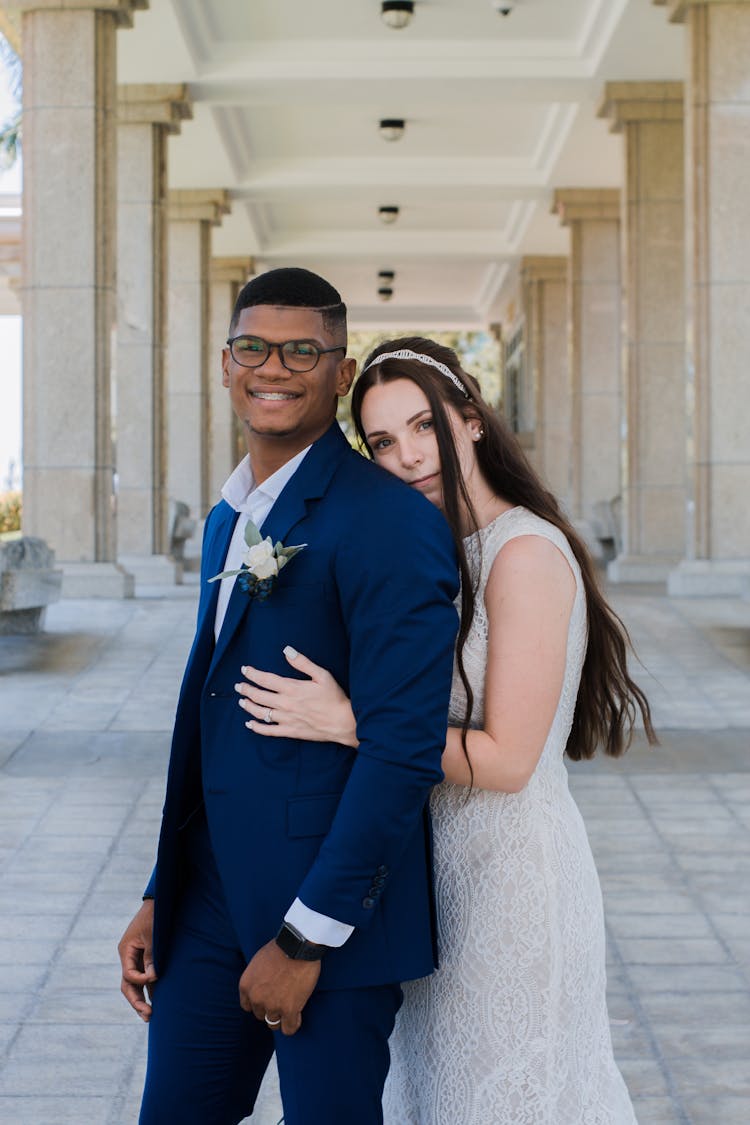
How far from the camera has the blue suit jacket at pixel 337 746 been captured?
72.9 inches

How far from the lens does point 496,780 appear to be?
206 centimetres

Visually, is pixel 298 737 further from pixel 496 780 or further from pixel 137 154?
pixel 137 154

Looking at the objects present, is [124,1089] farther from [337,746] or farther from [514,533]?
[514,533]

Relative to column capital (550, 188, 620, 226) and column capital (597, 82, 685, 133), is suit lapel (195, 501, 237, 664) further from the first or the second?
column capital (550, 188, 620, 226)

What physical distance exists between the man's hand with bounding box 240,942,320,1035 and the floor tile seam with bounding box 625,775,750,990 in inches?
96.4

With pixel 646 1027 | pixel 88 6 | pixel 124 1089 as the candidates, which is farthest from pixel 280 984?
pixel 88 6

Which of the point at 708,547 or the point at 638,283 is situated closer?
the point at 708,547

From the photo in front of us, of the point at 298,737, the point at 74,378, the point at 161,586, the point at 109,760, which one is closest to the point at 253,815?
the point at 298,737

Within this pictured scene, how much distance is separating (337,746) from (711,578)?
1100cm

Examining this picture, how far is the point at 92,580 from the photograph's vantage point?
12.6m

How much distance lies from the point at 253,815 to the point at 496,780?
35cm

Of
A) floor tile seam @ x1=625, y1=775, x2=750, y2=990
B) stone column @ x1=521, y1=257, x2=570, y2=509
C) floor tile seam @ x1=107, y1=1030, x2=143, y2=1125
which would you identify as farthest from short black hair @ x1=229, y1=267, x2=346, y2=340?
stone column @ x1=521, y1=257, x2=570, y2=509

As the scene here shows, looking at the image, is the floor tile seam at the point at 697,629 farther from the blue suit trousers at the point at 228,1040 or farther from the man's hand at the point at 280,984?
the man's hand at the point at 280,984

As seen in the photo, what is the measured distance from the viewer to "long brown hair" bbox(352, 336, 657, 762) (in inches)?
84.8
